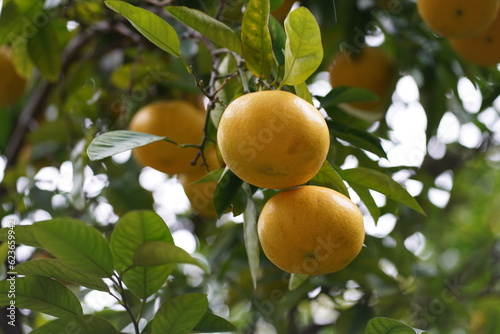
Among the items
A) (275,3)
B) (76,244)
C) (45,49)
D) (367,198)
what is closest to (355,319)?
(367,198)

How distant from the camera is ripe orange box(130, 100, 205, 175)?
4.90 ft

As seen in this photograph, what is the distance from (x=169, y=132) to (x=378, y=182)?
0.72 m

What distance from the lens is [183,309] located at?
947 mm

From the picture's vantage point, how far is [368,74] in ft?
6.08

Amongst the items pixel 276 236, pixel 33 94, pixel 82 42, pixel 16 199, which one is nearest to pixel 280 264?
pixel 276 236

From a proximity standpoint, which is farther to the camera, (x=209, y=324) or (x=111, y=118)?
(x=111, y=118)

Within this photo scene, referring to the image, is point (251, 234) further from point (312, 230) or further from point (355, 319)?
point (355, 319)

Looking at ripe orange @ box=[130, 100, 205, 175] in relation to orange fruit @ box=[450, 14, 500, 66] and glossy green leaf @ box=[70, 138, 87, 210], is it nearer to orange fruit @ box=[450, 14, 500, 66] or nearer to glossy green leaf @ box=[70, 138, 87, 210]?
glossy green leaf @ box=[70, 138, 87, 210]

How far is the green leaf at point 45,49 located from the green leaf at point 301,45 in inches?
47.9

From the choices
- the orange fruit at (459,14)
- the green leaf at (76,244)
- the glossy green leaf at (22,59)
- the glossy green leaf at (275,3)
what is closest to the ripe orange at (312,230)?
the green leaf at (76,244)

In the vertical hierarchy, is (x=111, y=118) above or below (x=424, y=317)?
above

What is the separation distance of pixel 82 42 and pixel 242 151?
1.54 meters

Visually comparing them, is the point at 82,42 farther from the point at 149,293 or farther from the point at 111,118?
the point at 149,293

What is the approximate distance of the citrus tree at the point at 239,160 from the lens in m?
0.91
